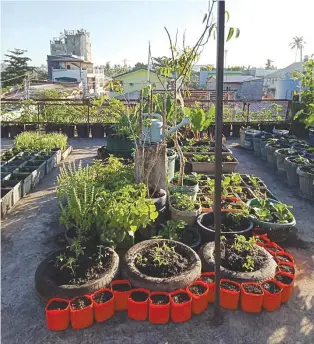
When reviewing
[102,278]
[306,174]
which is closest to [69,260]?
[102,278]

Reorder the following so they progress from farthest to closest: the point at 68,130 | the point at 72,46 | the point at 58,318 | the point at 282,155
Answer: the point at 72,46, the point at 68,130, the point at 282,155, the point at 58,318

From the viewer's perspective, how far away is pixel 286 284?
269 centimetres

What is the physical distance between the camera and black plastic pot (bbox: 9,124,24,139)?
9758 mm

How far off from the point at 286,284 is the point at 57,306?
1.88m

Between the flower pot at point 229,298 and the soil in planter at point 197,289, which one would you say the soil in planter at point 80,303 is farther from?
the flower pot at point 229,298

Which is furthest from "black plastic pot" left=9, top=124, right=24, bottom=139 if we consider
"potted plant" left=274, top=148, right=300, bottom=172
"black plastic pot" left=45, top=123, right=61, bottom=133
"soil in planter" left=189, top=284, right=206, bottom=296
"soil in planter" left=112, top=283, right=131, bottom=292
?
"soil in planter" left=189, top=284, right=206, bottom=296

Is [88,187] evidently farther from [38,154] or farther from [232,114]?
[232,114]

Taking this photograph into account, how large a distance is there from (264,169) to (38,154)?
473cm

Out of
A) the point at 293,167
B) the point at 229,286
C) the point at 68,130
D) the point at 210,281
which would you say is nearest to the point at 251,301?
the point at 229,286

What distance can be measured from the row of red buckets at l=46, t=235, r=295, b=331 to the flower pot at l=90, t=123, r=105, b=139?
770 cm

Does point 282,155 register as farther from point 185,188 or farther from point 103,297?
point 103,297

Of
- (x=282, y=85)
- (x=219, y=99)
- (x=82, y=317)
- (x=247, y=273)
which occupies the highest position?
(x=282, y=85)

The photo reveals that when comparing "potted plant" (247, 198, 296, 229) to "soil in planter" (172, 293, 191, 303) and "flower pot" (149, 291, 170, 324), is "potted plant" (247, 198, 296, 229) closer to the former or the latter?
"soil in planter" (172, 293, 191, 303)

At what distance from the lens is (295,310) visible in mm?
2617
